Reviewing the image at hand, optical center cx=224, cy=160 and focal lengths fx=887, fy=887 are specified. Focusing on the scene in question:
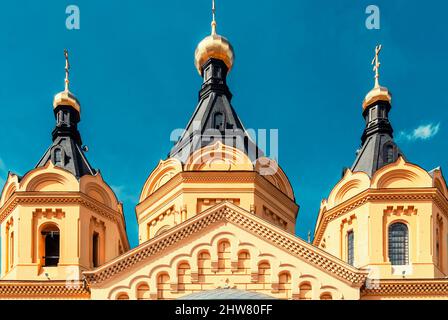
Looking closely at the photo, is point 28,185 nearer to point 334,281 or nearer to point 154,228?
point 154,228

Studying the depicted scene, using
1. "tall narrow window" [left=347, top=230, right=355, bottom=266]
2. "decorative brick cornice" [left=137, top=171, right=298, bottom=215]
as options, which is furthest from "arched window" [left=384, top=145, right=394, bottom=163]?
"decorative brick cornice" [left=137, top=171, right=298, bottom=215]

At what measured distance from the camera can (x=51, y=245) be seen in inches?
1032

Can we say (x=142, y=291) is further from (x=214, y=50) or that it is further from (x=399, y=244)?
(x=214, y=50)

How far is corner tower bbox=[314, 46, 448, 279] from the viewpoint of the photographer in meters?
25.7

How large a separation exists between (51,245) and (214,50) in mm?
10222

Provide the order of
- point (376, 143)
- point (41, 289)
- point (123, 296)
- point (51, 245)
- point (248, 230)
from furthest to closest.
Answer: point (376, 143)
point (51, 245)
point (41, 289)
point (248, 230)
point (123, 296)

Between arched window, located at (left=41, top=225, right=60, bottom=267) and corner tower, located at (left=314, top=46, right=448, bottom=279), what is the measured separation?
8304 mm

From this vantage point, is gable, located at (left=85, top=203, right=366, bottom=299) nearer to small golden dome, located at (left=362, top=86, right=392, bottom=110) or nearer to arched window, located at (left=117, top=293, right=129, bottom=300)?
arched window, located at (left=117, top=293, right=129, bottom=300)

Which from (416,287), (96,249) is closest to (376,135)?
(416,287)

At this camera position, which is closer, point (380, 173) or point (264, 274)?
point (264, 274)

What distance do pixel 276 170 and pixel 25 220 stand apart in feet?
26.8
